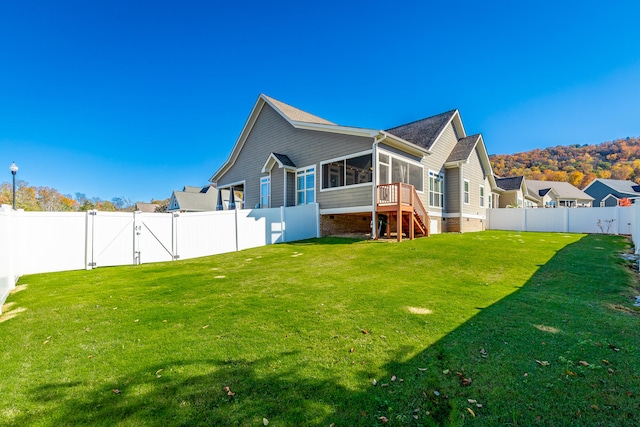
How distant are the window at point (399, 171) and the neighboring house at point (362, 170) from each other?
0.05 metres

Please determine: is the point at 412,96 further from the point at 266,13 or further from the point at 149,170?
the point at 149,170

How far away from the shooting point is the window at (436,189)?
54.7ft

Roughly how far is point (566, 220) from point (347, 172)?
625 inches

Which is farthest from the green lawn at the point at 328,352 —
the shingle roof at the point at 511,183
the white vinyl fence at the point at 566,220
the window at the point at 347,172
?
the shingle roof at the point at 511,183

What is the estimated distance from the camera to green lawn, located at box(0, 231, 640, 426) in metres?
2.46

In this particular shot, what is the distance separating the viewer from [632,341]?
3471 millimetres

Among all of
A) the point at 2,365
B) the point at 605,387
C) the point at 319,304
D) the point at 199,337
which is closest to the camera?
the point at 605,387

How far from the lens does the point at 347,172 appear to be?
46.5 feet

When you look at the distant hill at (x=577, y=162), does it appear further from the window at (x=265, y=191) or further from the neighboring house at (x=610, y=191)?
the window at (x=265, y=191)

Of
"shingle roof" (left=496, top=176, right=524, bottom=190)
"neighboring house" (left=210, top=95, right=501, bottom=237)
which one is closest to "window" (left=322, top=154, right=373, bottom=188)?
"neighboring house" (left=210, top=95, right=501, bottom=237)

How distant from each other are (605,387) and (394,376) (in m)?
1.92

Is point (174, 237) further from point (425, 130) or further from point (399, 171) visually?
point (425, 130)

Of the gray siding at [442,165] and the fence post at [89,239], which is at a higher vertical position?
the gray siding at [442,165]

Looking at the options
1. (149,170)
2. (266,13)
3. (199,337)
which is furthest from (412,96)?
(149,170)
